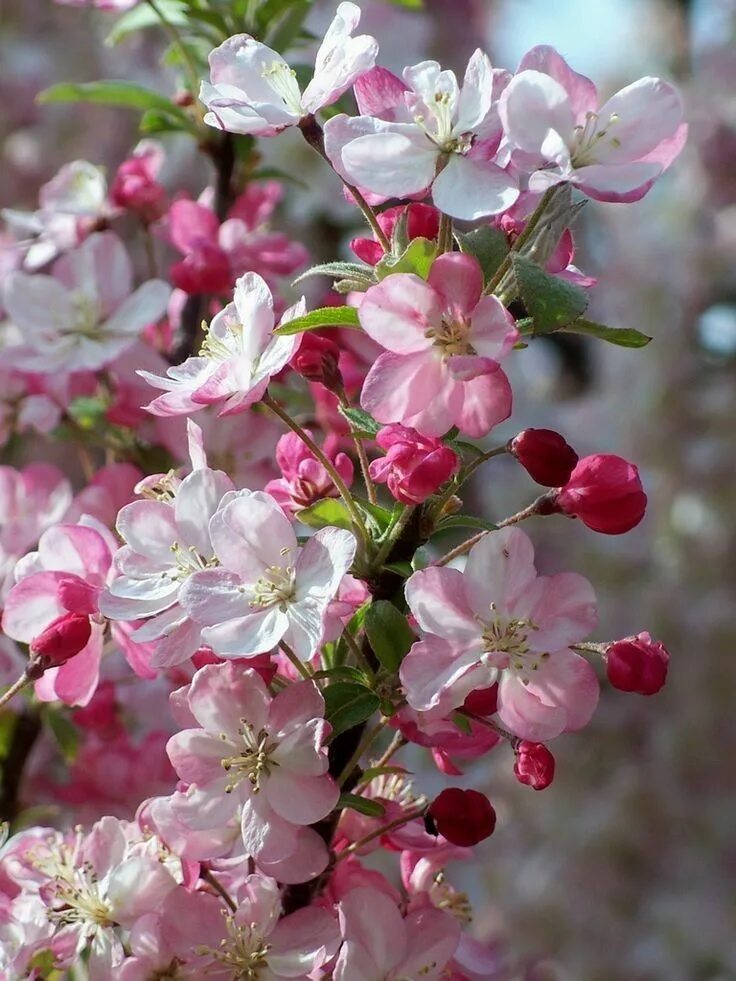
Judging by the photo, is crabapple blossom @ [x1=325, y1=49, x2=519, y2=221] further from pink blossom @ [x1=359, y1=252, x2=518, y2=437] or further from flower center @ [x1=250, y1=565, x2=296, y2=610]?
flower center @ [x1=250, y1=565, x2=296, y2=610]

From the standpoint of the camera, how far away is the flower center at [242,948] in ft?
2.04

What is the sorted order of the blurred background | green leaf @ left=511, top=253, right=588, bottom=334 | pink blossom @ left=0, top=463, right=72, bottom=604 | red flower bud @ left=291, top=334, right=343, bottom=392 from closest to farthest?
1. green leaf @ left=511, top=253, right=588, bottom=334
2. red flower bud @ left=291, top=334, right=343, bottom=392
3. pink blossom @ left=0, top=463, right=72, bottom=604
4. the blurred background

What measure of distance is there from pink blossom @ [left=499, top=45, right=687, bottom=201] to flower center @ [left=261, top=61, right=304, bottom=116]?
0.41 ft

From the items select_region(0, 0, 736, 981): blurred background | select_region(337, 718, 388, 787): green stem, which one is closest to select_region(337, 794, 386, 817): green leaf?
select_region(337, 718, 388, 787): green stem

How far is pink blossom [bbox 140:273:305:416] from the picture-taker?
0.62 meters

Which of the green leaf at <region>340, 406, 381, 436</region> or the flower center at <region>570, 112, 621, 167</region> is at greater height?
the flower center at <region>570, 112, 621, 167</region>

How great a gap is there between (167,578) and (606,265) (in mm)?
2274

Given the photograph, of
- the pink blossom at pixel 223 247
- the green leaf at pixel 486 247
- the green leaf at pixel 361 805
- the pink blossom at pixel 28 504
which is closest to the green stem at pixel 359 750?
the green leaf at pixel 361 805

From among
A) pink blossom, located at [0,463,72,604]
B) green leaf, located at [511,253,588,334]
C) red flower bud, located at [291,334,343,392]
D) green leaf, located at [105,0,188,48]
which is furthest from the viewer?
green leaf, located at [105,0,188,48]

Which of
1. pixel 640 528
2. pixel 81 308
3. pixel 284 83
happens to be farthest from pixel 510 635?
pixel 640 528

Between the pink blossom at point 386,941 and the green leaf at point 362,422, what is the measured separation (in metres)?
0.21

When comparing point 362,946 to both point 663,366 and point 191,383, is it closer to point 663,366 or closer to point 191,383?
point 191,383

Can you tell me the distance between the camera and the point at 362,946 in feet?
2.04

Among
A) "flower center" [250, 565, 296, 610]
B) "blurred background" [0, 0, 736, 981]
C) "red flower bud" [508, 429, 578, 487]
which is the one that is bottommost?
"blurred background" [0, 0, 736, 981]
